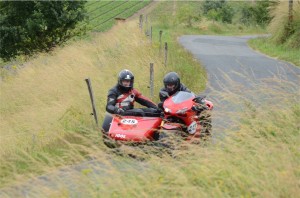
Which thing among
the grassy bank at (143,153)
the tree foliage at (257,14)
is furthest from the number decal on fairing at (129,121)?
the tree foliage at (257,14)

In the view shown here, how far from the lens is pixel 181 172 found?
221 inches

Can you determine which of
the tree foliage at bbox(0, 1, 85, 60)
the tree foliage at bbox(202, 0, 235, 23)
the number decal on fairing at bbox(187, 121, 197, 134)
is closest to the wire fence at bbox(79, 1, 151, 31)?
the tree foliage at bbox(202, 0, 235, 23)

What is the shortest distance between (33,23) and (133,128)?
16795 mm

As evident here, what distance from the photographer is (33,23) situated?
2462 centimetres

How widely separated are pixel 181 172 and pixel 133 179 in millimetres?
497

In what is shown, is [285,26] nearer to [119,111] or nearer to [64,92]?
[64,92]

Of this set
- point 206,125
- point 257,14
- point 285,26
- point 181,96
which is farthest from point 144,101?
point 257,14

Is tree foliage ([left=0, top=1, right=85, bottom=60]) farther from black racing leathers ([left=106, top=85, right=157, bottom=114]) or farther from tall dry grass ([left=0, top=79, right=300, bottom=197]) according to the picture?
tall dry grass ([left=0, top=79, right=300, bottom=197])

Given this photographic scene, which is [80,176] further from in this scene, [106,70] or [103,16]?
[103,16]

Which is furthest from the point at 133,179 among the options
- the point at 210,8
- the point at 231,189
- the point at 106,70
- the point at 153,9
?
the point at 153,9

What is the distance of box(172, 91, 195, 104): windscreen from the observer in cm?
880

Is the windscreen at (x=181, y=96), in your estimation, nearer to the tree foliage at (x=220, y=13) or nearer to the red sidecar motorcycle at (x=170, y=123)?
the red sidecar motorcycle at (x=170, y=123)

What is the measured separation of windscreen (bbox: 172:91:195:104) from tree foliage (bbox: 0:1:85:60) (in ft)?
55.3

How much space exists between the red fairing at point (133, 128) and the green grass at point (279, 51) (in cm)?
1302
